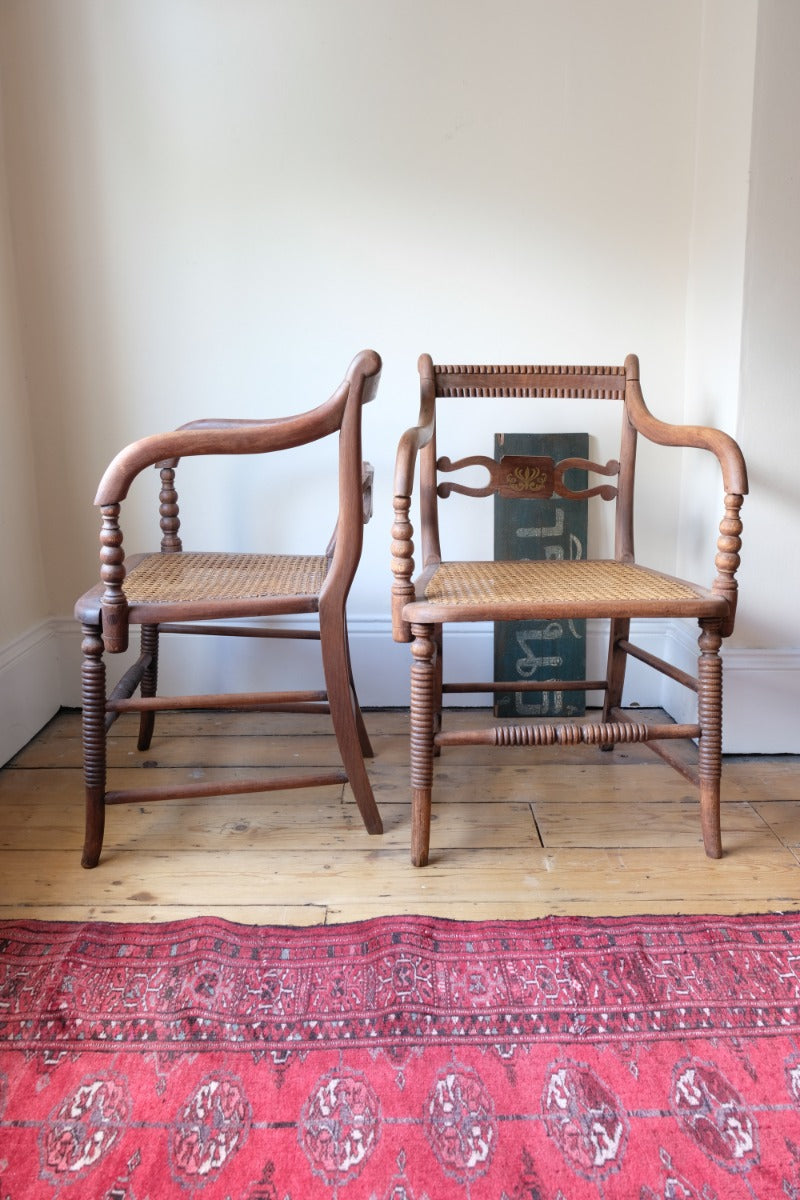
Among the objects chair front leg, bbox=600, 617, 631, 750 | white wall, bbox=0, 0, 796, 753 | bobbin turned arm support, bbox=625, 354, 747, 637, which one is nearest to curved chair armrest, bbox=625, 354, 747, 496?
bobbin turned arm support, bbox=625, 354, 747, 637

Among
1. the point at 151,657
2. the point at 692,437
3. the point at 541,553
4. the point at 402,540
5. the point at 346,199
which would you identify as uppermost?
the point at 346,199

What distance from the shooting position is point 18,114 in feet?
6.32

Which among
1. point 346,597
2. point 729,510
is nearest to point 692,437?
point 729,510

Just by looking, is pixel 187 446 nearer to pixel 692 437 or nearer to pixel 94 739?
pixel 94 739

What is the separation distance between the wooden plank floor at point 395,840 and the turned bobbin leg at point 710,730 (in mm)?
58

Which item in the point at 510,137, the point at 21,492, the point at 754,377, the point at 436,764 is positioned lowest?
the point at 436,764

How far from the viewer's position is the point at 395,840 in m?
1.55

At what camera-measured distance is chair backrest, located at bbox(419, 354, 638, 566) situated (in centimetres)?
174

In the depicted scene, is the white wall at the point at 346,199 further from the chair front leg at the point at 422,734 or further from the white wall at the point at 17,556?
the chair front leg at the point at 422,734

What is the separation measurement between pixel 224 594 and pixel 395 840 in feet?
1.83

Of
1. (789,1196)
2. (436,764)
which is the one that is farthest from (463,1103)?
(436,764)

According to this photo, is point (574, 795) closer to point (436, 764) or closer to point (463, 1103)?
point (436, 764)

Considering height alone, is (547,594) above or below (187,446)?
below

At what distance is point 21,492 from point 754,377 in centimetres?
171
